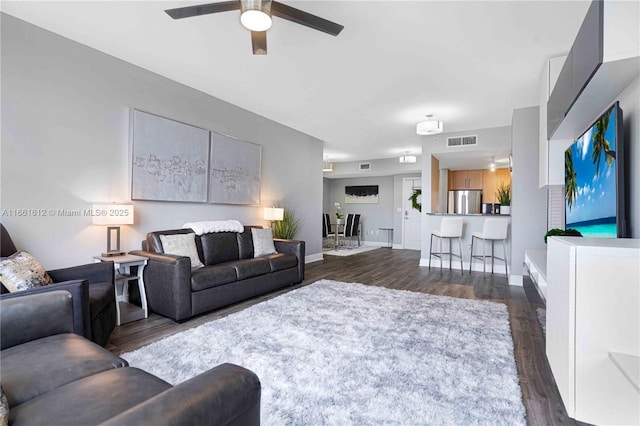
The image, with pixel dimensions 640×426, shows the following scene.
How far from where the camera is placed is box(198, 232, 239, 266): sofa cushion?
3666mm

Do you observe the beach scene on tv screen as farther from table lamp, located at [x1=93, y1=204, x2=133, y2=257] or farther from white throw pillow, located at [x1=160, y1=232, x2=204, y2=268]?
table lamp, located at [x1=93, y1=204, x2=133, y2=257]

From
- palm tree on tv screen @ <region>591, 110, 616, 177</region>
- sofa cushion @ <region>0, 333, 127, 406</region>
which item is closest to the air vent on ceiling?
palm tree on tv screen @ <region>591, 110, 616, 177</region>

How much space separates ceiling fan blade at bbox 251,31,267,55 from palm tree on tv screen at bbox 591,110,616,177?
2.30 meters

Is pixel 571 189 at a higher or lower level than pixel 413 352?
higher

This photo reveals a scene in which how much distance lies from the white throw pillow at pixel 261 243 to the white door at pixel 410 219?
578cm

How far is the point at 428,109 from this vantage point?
4.58 meters

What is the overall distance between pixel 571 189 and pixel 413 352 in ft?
6.21

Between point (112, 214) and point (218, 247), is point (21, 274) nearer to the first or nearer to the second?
point (112, 214)

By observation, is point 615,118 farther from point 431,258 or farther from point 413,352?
point 431,258

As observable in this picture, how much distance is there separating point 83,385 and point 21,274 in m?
1.39

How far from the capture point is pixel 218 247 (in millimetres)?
3787

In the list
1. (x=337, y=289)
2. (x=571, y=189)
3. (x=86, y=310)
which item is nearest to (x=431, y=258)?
(x=337, y=289)

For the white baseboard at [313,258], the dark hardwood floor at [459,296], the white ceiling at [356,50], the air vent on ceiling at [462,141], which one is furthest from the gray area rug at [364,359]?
the air vent on ceiling at [462,141]

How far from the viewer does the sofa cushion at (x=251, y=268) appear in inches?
133
